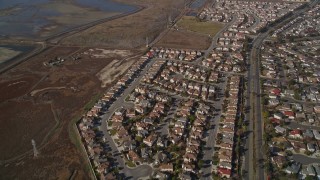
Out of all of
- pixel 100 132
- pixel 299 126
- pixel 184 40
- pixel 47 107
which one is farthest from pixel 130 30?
pixel 299 126

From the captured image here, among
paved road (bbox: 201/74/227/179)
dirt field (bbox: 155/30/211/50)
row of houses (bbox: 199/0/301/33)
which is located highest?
row of houses (bbox: 199/0/301/33)

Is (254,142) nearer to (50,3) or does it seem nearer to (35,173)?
(35,173)

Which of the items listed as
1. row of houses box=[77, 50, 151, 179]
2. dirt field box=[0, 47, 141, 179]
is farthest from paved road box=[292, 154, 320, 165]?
dirt field box=[0, 47, 141, 179]

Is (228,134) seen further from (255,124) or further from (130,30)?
(130,30)

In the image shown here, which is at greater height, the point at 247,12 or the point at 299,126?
the point at 247,12

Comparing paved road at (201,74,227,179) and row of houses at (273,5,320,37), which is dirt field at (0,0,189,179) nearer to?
paved road at (201,74,227,179)

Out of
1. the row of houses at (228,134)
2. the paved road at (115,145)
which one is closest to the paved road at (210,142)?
the row of houses at (228,134)

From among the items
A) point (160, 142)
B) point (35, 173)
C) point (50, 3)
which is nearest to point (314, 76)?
point (160, 142)
